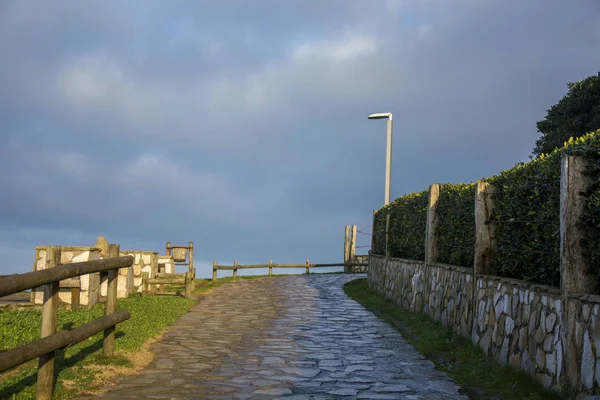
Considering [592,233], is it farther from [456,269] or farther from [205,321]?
[205,321]

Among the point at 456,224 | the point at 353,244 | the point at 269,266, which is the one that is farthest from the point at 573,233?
the point at 353,244

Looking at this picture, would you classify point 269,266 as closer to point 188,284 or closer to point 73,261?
point 188,284

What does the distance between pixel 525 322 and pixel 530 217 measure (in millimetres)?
1651

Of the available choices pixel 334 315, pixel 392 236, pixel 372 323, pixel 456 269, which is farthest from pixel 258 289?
pixel 456 269

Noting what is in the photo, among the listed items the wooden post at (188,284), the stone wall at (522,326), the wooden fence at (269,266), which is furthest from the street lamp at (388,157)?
the stone wall at (522,326)

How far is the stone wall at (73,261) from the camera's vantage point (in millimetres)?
13742

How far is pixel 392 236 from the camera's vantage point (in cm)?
1967

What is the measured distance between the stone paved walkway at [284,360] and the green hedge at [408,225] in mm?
2394

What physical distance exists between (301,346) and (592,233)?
509 centimetres

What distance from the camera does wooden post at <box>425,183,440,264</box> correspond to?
45.8ft

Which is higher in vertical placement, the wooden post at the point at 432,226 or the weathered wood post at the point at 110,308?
the wooden post at the point at 432,226

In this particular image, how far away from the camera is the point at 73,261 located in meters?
14.0

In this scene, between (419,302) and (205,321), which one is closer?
(205,321)

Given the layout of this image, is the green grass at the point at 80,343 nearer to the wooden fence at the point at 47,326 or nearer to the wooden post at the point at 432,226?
the wooden fence at the point at 47,326
